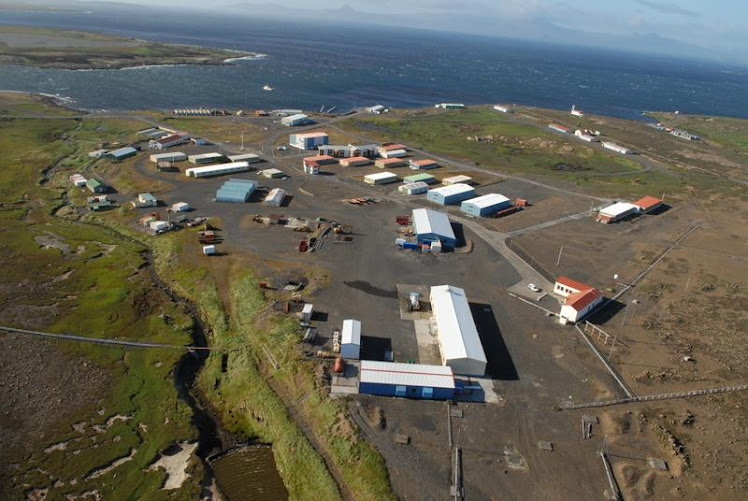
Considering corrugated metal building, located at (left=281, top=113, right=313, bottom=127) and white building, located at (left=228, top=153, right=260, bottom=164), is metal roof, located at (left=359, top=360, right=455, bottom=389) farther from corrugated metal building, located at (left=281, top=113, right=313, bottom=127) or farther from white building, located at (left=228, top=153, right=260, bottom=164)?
corrugated metal building, located at (left=281, top=113, right=313, bottom=127)

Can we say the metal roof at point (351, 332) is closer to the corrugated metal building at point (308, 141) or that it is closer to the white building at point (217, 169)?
the white building at point (217, 169)

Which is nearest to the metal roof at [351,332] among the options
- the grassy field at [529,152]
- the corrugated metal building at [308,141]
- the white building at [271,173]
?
the white building at [271,173]

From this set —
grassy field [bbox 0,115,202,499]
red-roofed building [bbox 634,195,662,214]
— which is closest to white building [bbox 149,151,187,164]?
grassy field [bbox 0,115,202,499]

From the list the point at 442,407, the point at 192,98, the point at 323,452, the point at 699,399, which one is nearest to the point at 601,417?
the point at 699,399

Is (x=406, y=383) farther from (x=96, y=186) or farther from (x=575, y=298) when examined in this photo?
(x=96, y=186)

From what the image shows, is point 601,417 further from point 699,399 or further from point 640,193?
point 640,193
